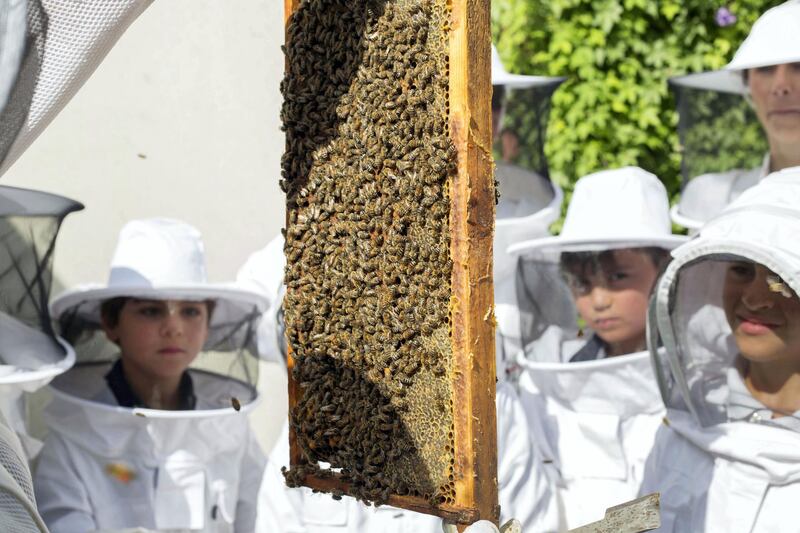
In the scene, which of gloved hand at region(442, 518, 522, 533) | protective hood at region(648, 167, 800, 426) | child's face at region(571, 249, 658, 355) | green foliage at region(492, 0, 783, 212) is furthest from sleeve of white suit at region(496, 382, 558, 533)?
green foliage at region(492, 0, 783, 212)

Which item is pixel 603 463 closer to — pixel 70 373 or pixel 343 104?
pixel 70 373

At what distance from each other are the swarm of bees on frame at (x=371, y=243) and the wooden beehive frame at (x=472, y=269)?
0.03 meters

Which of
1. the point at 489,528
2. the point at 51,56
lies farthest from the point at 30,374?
the point at 51,56

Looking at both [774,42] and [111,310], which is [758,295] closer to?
[774,42]

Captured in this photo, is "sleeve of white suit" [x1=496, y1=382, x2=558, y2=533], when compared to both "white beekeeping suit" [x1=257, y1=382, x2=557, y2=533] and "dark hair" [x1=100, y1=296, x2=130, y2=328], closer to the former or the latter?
"white beekeeping suit" [x1=257, y1=382, x2=557, y2=533]

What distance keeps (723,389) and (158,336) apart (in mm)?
2263

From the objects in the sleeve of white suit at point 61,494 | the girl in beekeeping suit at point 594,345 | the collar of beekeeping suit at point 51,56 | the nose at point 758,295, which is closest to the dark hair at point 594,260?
the girl in beekeeping suit at point 594,345

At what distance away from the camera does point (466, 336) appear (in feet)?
5.25

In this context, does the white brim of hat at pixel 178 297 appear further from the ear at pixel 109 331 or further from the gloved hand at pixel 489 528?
the gloved hand at pixel 489 528

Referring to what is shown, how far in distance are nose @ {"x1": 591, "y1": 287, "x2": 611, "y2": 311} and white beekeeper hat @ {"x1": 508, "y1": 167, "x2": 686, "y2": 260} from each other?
184 mm

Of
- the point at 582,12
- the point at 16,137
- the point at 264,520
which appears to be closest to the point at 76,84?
the point at 16,137

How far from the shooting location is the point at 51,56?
114cm

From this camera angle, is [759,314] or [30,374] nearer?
[759,314]

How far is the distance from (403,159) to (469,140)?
6.4 inches
